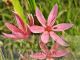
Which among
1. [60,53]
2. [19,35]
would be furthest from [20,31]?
[60,53]

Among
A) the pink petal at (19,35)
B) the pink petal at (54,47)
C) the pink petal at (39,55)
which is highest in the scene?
the pink petal at (19,35)

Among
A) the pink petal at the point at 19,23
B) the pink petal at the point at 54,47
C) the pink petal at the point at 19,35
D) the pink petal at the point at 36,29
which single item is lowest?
the pink petal at the point at 54,47

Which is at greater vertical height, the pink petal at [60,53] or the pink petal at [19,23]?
the pink petal at [19,23]

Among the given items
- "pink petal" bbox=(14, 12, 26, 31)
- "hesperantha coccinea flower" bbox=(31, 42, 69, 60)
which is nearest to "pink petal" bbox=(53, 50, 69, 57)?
"hesperantha coccinea flower" bbox=(31, 42, 69, 60)

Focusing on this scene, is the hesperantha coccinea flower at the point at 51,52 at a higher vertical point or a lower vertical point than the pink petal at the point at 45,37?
lower

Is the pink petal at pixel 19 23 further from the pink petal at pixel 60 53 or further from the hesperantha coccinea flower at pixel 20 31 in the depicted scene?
the pink petal at pixel 60 53

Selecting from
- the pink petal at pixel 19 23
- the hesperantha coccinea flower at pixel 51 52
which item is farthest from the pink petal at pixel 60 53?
the pink petal at pixel 19 23

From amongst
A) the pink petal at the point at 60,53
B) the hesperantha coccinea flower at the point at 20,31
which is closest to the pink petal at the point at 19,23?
the hesperantha coccinea flower at the point at 20,31

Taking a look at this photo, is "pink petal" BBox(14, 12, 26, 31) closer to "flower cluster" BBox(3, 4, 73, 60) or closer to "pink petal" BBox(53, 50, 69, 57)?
"flower cluster" BBox(3, 4, 73, 60)

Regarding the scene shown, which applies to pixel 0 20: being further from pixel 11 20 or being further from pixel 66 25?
pixel 66 25
